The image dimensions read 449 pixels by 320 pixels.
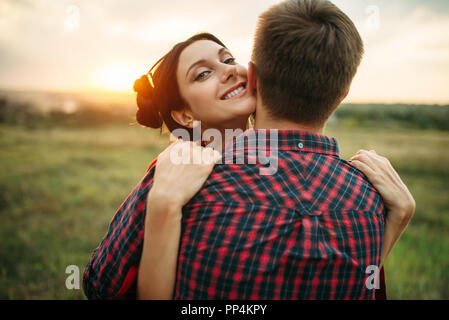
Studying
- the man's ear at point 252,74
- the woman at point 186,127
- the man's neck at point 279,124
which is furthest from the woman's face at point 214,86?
the man's neck at point 279,124

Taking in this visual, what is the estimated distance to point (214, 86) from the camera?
2477mm

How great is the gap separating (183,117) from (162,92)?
0.90 ft

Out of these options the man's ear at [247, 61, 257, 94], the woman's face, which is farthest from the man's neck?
the woman's face

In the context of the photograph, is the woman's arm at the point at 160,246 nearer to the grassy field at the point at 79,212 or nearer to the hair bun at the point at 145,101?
the hair bun at the point at 145,101

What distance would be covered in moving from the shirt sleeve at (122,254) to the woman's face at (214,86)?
0.93 m

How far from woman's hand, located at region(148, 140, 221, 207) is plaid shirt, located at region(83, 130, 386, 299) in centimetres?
4

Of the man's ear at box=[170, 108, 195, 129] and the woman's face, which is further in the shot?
the man's ear at box=[170, 108, 195, 129]

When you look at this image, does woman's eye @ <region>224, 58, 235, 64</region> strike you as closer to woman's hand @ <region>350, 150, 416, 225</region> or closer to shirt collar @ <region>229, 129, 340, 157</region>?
shirt collar @ <region>229, 129, 340, 157</region>

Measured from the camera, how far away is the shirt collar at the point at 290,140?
5.24ft

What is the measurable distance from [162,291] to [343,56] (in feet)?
4.50

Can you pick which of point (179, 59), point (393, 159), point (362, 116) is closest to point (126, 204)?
point (179, 59)

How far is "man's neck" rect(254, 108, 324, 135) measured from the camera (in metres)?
1.70

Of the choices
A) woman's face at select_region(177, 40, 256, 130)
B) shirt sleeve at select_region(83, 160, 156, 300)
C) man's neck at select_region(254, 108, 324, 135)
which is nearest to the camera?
shirt sleeve at select_region(83, 160, 156, 300)
